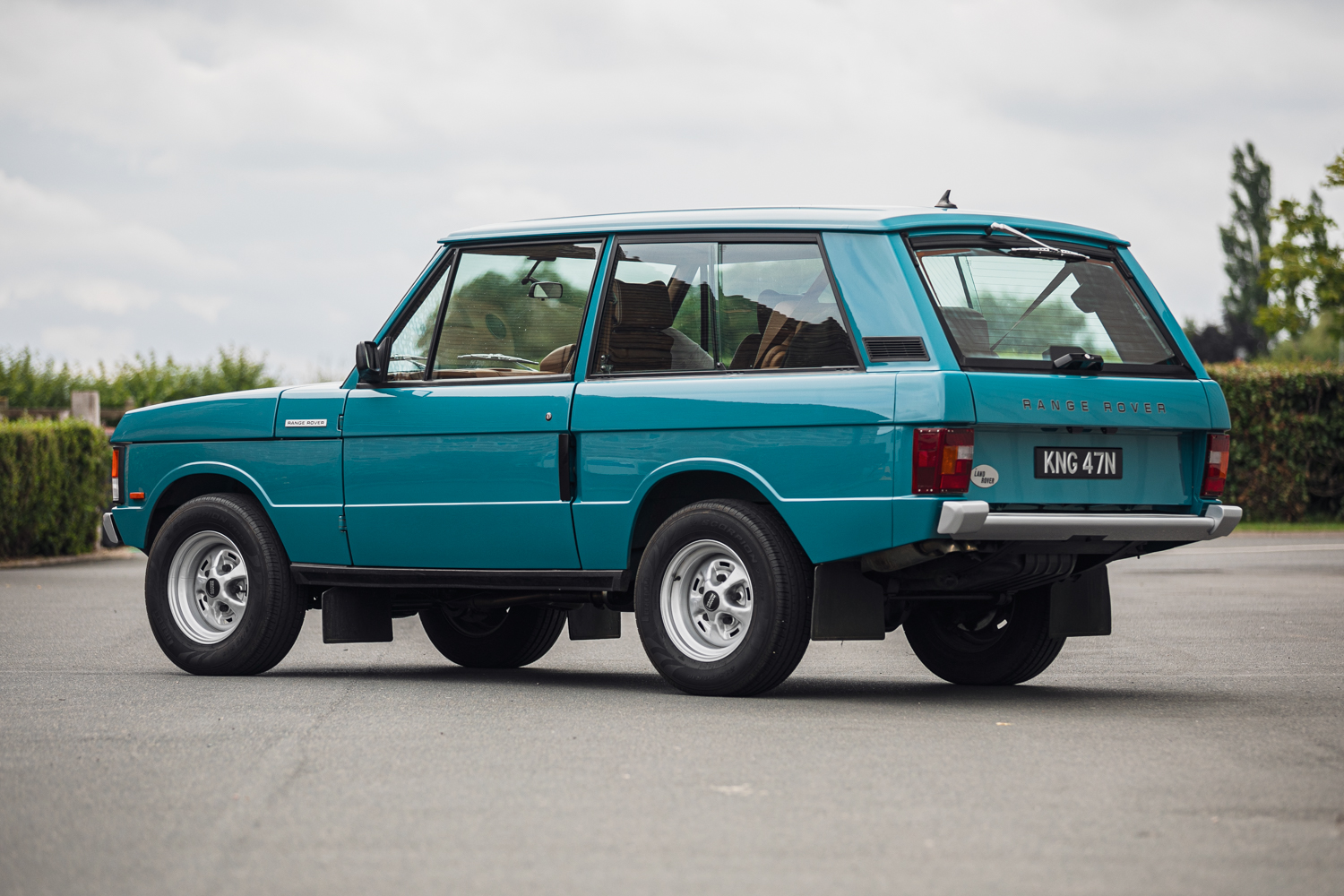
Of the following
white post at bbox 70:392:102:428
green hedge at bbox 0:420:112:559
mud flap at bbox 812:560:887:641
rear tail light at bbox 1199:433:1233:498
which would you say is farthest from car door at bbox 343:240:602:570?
white post at bbox 70:392:102:428

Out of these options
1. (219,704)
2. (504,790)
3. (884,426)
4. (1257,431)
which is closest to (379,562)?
(219,704)

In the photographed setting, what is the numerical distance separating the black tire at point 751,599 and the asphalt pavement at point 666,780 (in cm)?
14

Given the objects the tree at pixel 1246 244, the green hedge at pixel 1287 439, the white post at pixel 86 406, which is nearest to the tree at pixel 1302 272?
the green hedge at pixel 1287 439

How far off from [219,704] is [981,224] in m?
4.00

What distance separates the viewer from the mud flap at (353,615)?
31.1 feet

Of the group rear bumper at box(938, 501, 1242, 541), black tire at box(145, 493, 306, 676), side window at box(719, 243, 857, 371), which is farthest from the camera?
black tire at box(145, 493, 306, 676)

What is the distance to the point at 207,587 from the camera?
9.66 metres

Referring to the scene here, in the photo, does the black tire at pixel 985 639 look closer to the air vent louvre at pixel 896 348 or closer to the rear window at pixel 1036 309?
the rear window at pixel 1036 309

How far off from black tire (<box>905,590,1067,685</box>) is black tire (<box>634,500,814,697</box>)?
1.16 m

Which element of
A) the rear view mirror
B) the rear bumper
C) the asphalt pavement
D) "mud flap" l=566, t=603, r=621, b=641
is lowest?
the asphalt pavement

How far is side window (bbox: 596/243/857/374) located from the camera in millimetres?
7996

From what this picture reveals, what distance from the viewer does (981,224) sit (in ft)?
26.6

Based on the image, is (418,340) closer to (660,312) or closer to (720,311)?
(660,312)

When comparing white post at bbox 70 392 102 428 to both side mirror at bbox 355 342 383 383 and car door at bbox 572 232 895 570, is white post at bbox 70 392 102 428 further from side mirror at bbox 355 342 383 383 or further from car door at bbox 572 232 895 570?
car door at bbox 572 232 895 570
